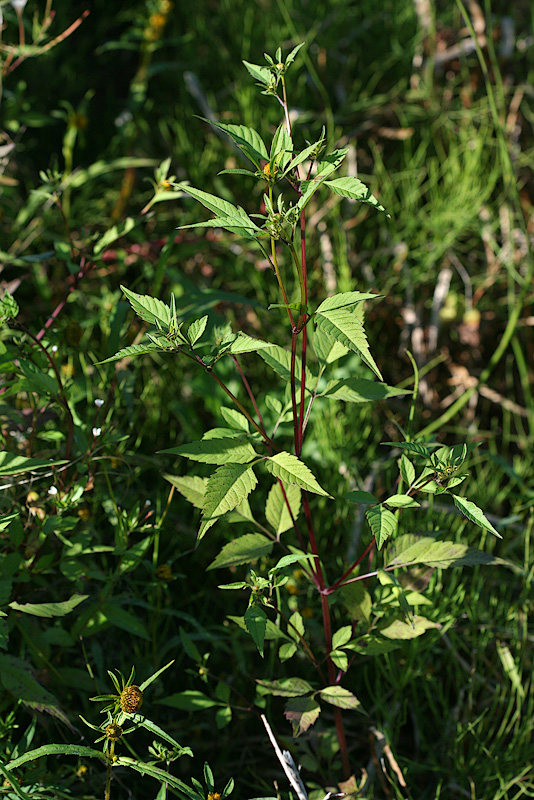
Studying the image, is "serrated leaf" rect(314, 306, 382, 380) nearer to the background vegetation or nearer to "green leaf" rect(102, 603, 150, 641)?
the background vegetation

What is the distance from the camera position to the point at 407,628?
113 centimetres

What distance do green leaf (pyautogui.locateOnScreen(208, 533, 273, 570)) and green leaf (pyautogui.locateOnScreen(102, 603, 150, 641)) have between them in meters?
0.19

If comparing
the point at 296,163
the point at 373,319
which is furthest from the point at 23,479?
the point at 373,319

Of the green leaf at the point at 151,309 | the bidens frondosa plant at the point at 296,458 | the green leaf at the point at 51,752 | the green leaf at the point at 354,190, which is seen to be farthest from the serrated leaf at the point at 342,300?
the green leaf at the point at 51,752

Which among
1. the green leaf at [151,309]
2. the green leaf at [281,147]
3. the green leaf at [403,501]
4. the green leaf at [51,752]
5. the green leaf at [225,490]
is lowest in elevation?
the green leaf at [51,752]

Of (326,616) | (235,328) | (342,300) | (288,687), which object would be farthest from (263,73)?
(235,328)

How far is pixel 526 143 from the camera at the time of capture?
247 centimetres

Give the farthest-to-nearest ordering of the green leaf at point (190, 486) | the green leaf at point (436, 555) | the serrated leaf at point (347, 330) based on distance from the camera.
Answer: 1. the green leaf at point (190, 486)
2. the green leaf at point (436, 555)
3. the serrated leaf at point (347, 330)

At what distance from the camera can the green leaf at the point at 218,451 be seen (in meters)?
1.00

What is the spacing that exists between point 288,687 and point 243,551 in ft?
0.77

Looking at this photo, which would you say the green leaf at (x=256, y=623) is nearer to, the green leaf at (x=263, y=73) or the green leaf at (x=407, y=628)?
the green leaf at (x=407, y=628)

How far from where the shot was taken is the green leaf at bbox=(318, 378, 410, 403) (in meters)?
1.11

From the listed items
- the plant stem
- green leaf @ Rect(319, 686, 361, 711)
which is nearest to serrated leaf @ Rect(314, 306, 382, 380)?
the plant stem

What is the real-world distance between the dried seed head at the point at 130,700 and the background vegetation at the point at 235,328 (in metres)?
0.18
